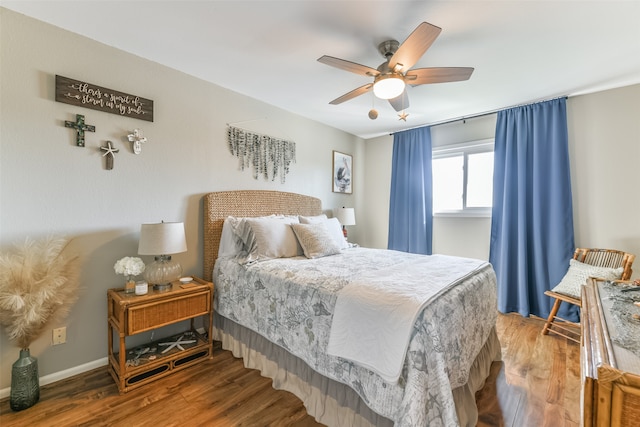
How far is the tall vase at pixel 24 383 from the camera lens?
160cm

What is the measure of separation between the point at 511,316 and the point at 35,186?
181 inches

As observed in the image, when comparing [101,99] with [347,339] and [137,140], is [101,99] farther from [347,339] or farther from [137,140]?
[347,339]

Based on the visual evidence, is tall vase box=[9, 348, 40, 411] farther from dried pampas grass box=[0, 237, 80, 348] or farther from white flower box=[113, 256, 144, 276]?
white flower box=[113, 256, 144, 276]

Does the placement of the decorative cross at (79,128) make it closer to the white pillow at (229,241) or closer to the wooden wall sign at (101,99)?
the wooden wall sign at (101,99)

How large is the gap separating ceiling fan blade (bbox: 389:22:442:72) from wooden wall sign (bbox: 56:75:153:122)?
2.02 m

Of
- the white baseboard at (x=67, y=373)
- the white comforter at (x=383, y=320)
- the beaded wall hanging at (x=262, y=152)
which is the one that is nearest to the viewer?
the white comforter at (x=383, y=320)

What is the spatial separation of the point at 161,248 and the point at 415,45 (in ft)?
7.15

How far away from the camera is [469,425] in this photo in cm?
145

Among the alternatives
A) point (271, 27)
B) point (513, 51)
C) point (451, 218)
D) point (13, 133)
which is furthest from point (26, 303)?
point (451, 218)

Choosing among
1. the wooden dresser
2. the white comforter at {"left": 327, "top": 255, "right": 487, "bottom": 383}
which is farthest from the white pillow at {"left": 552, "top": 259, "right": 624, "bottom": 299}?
the wooden dresser

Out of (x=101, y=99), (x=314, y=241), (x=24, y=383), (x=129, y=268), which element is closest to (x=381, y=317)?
(x=314, y=241)

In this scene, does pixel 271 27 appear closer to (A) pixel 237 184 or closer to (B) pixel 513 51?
(A) pixel 237 184

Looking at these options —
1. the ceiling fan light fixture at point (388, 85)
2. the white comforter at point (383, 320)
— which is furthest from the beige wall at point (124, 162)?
the ceiling fan light fixture at point (388, 85)

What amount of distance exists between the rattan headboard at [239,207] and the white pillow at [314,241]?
594 mm
